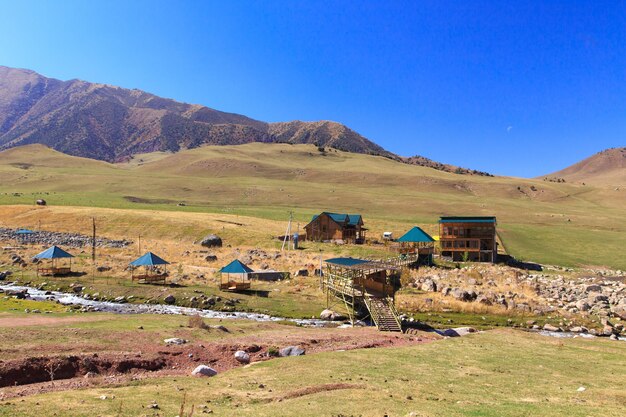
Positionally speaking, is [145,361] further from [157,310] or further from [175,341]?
[157,310]

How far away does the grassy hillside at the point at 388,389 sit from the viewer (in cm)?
1473

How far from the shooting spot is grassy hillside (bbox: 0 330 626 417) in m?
14.7

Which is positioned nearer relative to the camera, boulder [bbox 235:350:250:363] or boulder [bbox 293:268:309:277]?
boulder [bbox 235:350:250:363]

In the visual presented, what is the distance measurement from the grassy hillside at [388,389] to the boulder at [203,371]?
64 centimetres

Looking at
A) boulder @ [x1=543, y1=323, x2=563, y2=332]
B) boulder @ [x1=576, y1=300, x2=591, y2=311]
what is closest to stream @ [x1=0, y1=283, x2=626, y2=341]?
boulder @ [x1=543, y1=323, x2=563, y2=332]

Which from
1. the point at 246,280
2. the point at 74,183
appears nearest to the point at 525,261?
the point at 246,280

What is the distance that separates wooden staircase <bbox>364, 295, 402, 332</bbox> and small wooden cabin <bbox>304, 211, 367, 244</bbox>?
45.8 meters

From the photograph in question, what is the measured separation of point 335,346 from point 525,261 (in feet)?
192

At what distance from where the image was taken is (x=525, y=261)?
2940 inches

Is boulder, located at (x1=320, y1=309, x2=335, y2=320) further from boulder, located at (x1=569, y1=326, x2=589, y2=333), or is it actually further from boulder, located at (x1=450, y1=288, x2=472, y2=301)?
boulder, located at (x1=569, y1=326, x2=589, y2=333)

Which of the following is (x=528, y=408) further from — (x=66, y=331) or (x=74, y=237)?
(x=74, y=237)

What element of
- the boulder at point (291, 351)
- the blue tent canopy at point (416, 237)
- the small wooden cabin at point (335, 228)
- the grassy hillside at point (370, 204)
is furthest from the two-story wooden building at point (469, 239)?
the boulder at point (291, 351)

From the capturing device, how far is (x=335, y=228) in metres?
85.7

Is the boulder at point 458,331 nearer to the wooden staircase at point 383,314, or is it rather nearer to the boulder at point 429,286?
the wooden staircase at point 383,314
